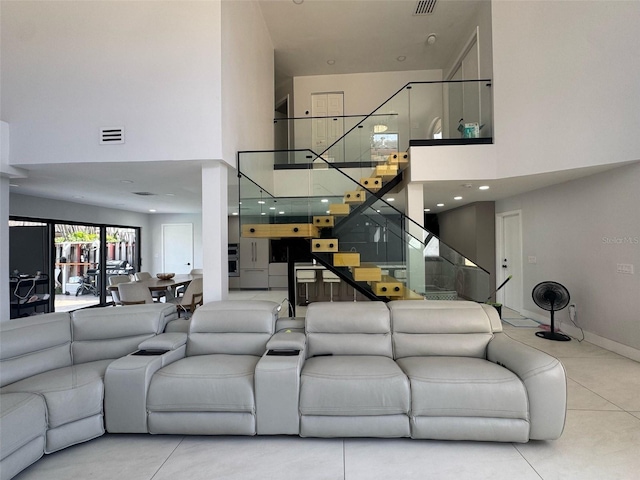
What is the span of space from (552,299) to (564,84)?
10.2ft

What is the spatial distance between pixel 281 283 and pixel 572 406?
7592 millimetres

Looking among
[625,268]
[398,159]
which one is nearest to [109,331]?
[398,159]

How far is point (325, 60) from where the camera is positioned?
25.7ft

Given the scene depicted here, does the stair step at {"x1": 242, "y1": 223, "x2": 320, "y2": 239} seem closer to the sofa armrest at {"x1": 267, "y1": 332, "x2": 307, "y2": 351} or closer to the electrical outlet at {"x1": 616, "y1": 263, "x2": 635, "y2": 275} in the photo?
the sofa armrest at {"x1": 267, "y1": 332, "x2": 307, "y2": 351}

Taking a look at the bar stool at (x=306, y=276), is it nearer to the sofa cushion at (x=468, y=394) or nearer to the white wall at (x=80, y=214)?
the sofa cushion at (x=468, y=394)

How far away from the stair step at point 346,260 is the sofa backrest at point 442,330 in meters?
1.51

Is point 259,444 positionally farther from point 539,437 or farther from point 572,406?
point 572,406

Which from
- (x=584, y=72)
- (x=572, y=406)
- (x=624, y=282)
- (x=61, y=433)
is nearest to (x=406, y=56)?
(x=584, y=72)

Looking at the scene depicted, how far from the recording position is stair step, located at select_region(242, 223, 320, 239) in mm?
4586

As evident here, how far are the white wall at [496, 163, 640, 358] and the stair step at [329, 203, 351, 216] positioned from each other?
3.54m

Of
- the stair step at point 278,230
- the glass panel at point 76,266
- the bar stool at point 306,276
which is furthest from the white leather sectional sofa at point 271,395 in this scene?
the glass panel at point 76,266

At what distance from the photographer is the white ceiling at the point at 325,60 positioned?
4.54 m

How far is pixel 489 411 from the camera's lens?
81.7 inches

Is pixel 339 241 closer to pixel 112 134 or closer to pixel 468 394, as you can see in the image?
pixel 468 394
